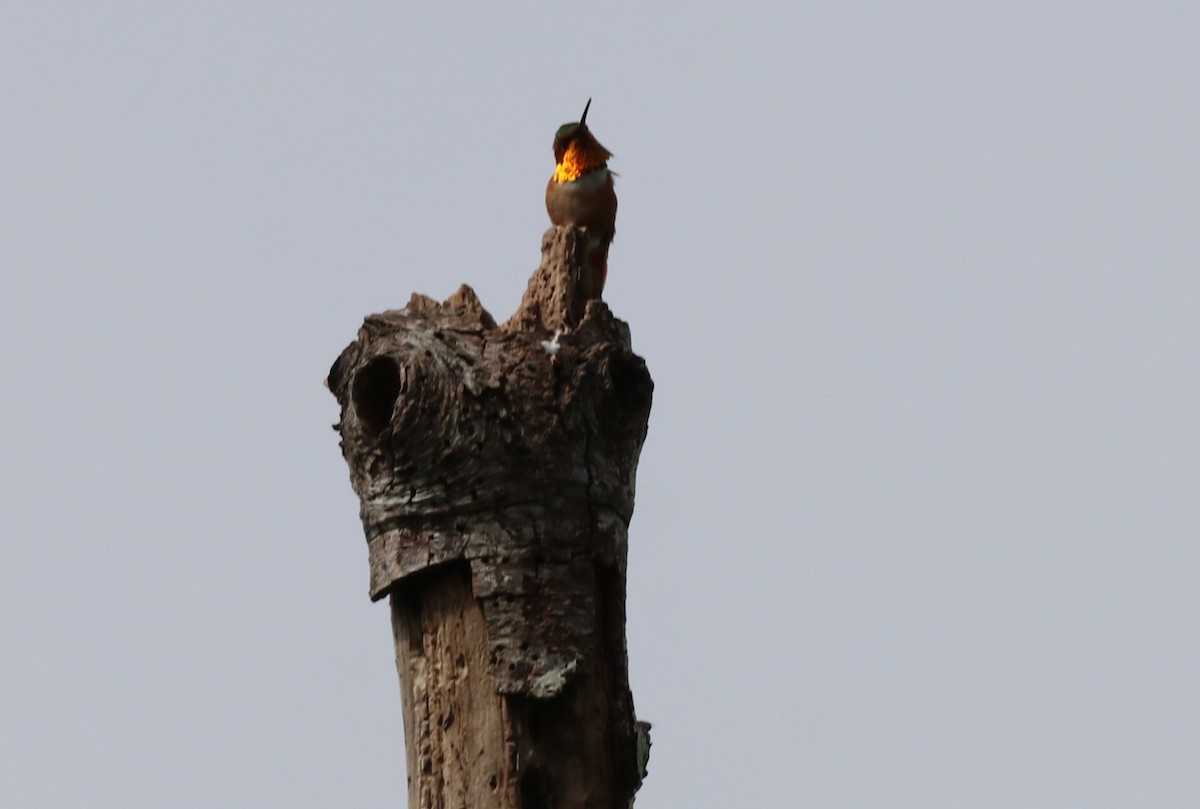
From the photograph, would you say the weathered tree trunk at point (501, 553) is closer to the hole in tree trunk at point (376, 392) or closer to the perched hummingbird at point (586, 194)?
the hole in tree trunk at point (376, 392)

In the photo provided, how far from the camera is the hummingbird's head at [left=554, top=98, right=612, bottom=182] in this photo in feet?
22.7

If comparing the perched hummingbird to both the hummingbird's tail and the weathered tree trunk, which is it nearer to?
the hummingbird's tail

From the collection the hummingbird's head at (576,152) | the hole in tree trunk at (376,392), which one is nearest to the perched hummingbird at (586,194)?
the hummingbird's head at (576,152)

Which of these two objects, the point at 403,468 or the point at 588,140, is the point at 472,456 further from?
the point at 588,140

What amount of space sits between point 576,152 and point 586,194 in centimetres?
33

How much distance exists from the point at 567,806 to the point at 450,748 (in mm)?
349

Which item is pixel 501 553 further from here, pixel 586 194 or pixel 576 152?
pixel 576 152

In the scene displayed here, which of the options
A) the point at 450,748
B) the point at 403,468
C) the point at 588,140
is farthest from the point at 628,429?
the point at 588,140

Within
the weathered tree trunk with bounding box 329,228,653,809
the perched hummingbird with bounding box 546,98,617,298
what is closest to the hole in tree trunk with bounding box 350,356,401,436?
the weathered tree trunk with bounding box 329,228,653,809

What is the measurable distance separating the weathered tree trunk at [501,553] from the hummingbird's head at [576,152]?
4.96 feet

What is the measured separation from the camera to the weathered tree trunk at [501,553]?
521 centimetres

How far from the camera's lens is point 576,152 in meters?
7.05

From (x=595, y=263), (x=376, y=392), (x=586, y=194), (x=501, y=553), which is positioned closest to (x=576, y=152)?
(x=586, y=194)

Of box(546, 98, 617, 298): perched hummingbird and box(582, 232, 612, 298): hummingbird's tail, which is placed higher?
box(546, 98, 617, 298): perched hummingbird
